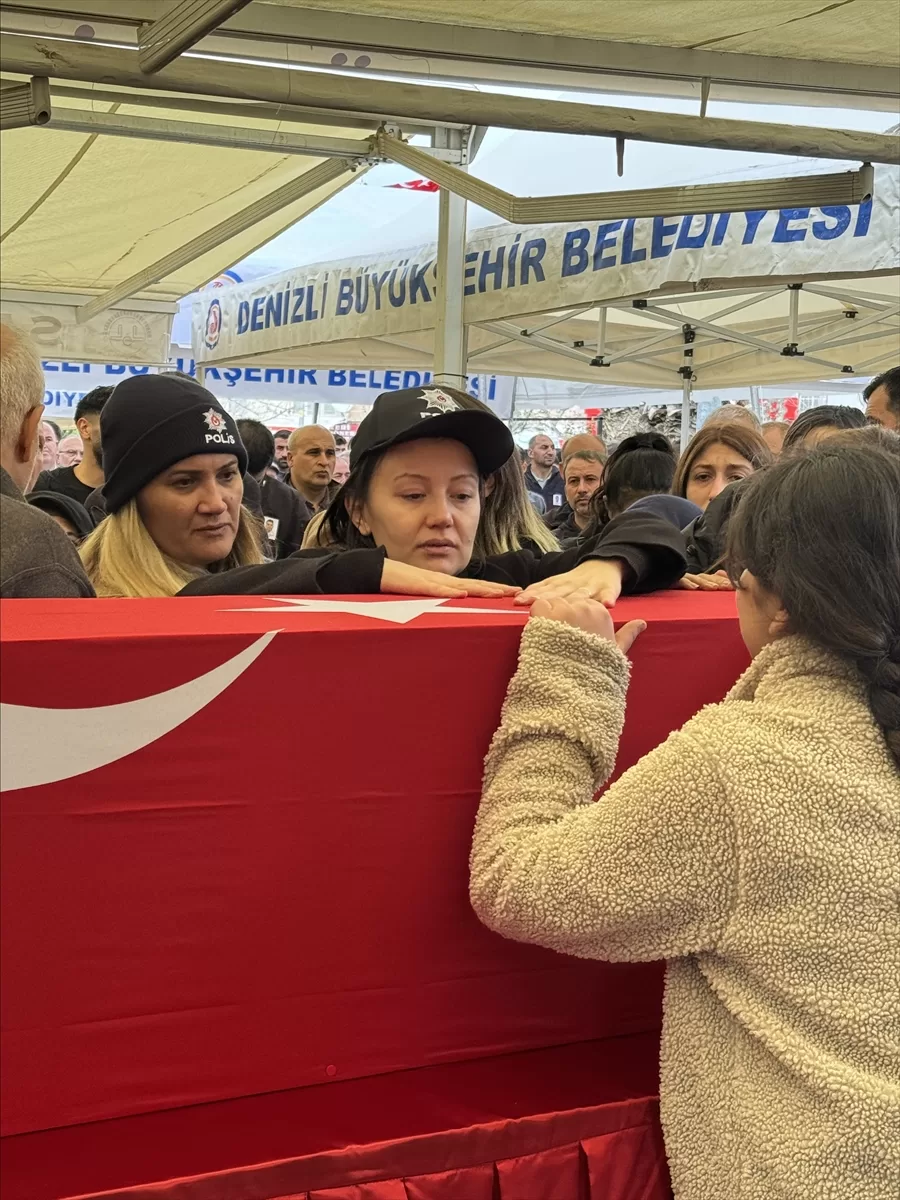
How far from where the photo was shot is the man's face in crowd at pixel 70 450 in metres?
6.91

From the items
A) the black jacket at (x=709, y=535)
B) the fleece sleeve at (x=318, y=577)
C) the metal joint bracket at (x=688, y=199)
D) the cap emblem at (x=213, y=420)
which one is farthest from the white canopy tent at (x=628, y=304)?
the fleece sleeve at (x=318, y=577)

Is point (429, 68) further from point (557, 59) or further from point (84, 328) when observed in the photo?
point (84, 328)

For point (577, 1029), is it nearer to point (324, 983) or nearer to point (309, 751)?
point (324, 983)

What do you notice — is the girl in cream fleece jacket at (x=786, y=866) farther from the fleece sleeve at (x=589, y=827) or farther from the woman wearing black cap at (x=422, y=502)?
the woman wearing black cap at (x=422, y=502)

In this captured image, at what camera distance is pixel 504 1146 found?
45.0 inches

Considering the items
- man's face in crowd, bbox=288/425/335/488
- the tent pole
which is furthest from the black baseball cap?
the tent pole

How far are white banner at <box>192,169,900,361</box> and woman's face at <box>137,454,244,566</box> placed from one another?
6.60 feet

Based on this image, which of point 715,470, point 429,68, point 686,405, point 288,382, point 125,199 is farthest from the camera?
point 288,382

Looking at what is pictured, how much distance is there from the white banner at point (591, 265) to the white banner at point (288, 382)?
1.89m

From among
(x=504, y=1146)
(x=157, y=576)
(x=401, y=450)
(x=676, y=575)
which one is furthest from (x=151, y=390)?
(x=504, y=1146)

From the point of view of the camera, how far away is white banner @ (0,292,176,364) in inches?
281

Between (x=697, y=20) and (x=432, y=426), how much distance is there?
1.93 meters

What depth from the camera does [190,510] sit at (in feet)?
6.56

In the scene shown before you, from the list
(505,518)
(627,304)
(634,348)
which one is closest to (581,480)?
(627,304)
